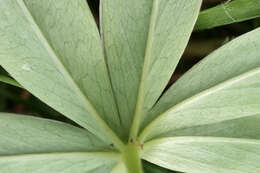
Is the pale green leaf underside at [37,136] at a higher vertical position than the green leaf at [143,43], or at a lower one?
lower

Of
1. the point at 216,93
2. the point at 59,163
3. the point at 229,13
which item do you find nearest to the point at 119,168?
the point at 59,163

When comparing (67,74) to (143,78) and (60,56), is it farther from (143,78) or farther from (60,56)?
(143,78)

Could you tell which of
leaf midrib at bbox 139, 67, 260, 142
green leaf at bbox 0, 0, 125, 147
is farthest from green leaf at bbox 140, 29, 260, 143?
green leaf at bbox 0, 0, 125, 147

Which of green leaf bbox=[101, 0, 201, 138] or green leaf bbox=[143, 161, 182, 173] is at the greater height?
green leaf bbox=[101, 0, 201, 138]

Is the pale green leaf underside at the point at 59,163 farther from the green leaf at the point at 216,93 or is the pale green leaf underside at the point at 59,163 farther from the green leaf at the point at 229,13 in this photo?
the green leaf at the point at 229,13

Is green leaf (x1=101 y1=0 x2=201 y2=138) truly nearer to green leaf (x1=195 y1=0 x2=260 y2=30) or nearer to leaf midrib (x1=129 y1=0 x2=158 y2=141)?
leaf midrib (x1=129 y1=0 x2=158 y2=141)

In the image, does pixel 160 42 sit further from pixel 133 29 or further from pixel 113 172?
pixel 113 172

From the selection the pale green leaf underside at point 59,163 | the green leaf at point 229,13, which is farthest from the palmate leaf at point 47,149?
the green leaf at point 229,13

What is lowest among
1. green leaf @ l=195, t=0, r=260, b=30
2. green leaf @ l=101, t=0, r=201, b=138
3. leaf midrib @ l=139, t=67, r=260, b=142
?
leaf midrib @ l=139, t=67, r=260, b=142
